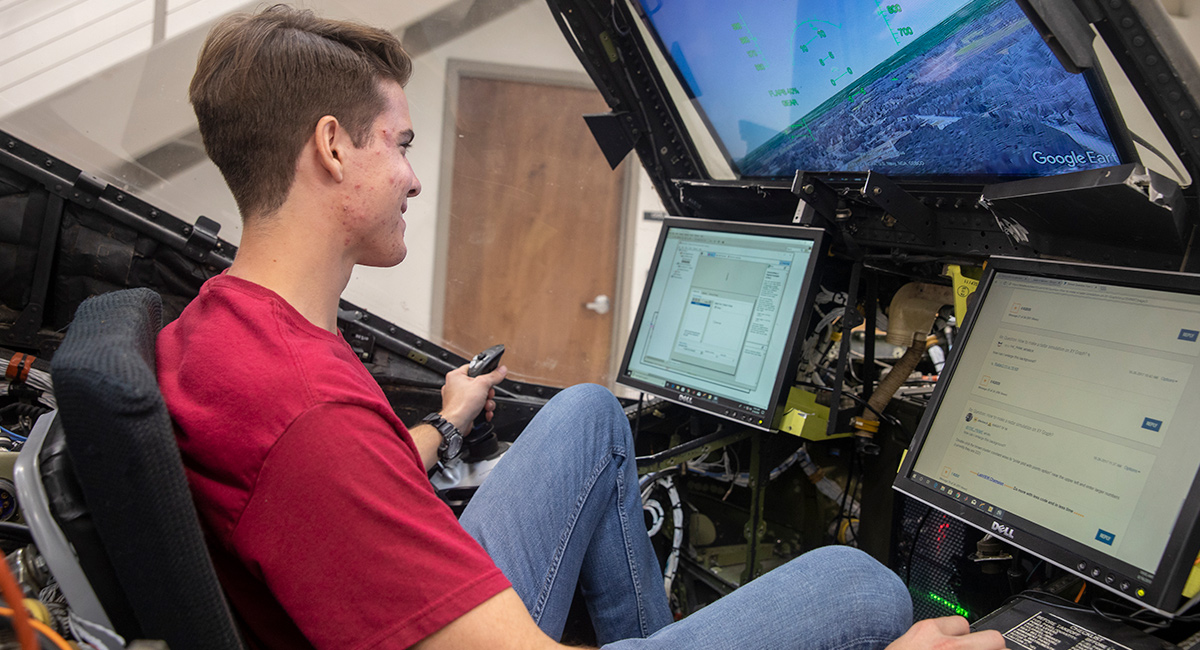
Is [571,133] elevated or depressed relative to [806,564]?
elevated

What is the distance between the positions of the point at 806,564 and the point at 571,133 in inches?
→ 59.4

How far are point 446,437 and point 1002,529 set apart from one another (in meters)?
0.88

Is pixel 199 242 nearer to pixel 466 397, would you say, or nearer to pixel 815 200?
pixel 466 397

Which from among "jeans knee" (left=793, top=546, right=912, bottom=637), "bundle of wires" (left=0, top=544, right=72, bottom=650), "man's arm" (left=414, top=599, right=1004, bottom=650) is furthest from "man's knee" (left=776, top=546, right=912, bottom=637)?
"bundle of wires" (left=0, top=544, right=72, bottom=650)

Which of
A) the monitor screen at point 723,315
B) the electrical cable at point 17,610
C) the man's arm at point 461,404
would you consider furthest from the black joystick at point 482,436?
the electrical cable at point 17,610

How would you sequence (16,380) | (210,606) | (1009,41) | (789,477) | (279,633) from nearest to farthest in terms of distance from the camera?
(210,606) → (279,633) → (1009,41) → (16,380) → (789,477)

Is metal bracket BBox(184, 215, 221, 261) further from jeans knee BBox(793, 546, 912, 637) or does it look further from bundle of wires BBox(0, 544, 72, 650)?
jeans knee BBox(793, 546, 912, 637)

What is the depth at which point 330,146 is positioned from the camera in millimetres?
829

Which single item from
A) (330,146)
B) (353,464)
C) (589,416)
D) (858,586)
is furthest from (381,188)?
(858,586)

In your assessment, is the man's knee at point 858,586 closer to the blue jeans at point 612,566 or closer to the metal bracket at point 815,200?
the blue jeans at point 612,566

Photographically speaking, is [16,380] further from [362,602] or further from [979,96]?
[979,96]

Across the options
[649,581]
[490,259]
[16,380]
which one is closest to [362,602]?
[649,581]

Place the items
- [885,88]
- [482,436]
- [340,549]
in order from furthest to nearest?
1. [482,436]
2. [885,88]
3. [340,549]

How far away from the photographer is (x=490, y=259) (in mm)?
2127
